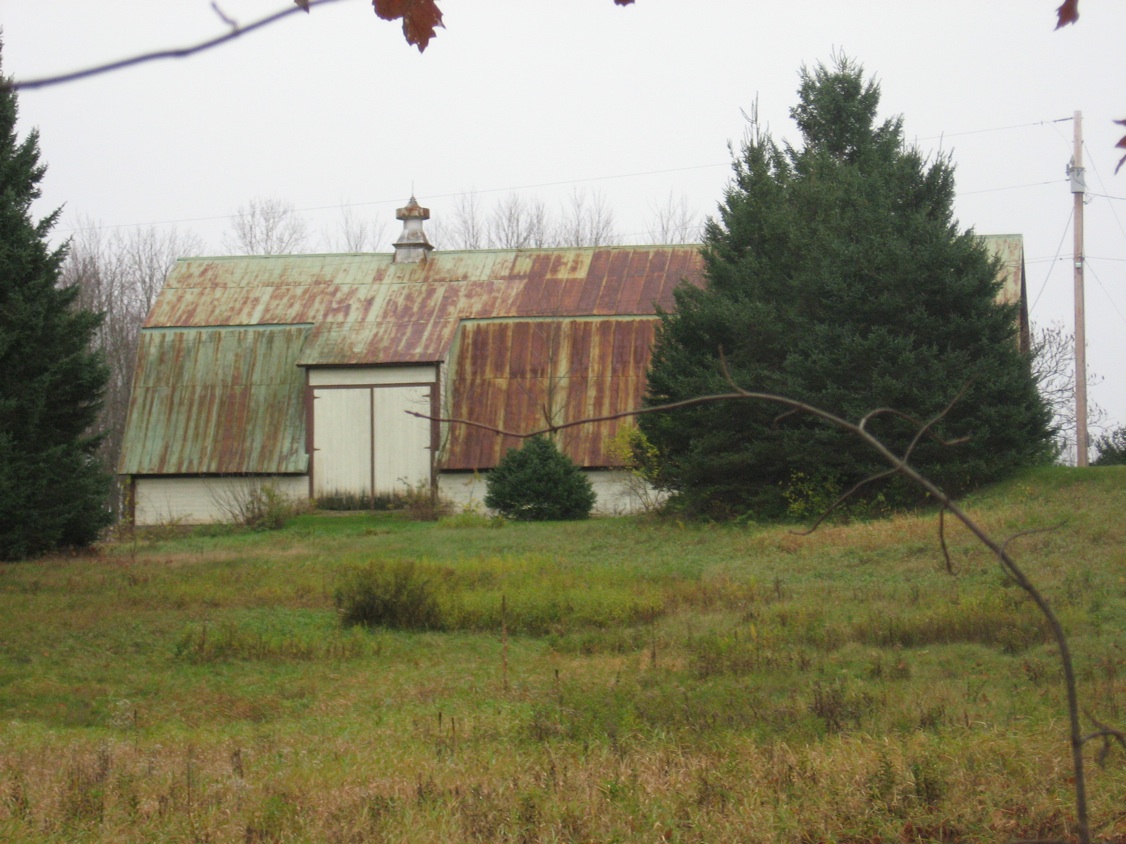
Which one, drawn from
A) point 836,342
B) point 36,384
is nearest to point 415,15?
point 836,342

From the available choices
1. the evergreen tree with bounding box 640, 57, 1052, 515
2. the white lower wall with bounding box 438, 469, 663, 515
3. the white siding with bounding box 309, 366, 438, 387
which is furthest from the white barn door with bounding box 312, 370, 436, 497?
the evergreen tree with bounding box 640, 57, 1052, 515

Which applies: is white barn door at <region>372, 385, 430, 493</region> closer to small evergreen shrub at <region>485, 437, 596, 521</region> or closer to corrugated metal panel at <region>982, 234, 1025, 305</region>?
small evergreen shrub at <region>485, 437, 596, 521</region>

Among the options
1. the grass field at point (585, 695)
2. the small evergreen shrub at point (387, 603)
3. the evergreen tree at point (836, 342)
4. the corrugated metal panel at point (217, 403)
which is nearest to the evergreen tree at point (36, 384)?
the grass field at point (585, 695)

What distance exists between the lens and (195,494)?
30.0 meters

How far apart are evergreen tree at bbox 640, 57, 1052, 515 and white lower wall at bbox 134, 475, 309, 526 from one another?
33.7 feet

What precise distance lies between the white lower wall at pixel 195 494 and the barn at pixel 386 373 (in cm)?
4

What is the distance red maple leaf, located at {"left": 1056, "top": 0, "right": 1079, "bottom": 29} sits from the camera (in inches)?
91.7

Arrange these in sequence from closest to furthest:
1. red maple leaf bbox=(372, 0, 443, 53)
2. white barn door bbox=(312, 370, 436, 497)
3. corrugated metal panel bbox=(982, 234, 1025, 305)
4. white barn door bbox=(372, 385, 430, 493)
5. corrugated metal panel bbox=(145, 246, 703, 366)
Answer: red maple leaf bbox=(372, 0, 443, 53) < white barn door bbox=(372, 385, 430, 493) < white barn door bbox=(312, 370, 436, 497) < corrugated metal panel bbox=(145, 246, 703, 366) < corrugated metal panel bbox=(982, 234, 1025, 305)

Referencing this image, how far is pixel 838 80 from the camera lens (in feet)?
96.4

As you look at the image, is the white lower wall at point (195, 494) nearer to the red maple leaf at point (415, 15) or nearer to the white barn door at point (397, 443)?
the white barn door at point (397, 443)

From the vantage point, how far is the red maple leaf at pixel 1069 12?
2328mm

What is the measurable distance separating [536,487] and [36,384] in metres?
10.1

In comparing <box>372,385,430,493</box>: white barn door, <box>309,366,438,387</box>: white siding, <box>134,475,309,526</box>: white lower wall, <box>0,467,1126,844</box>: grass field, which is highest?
<box>309,366,438,387</box>: white siding

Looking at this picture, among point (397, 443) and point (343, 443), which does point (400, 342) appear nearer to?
point (397, 443)
